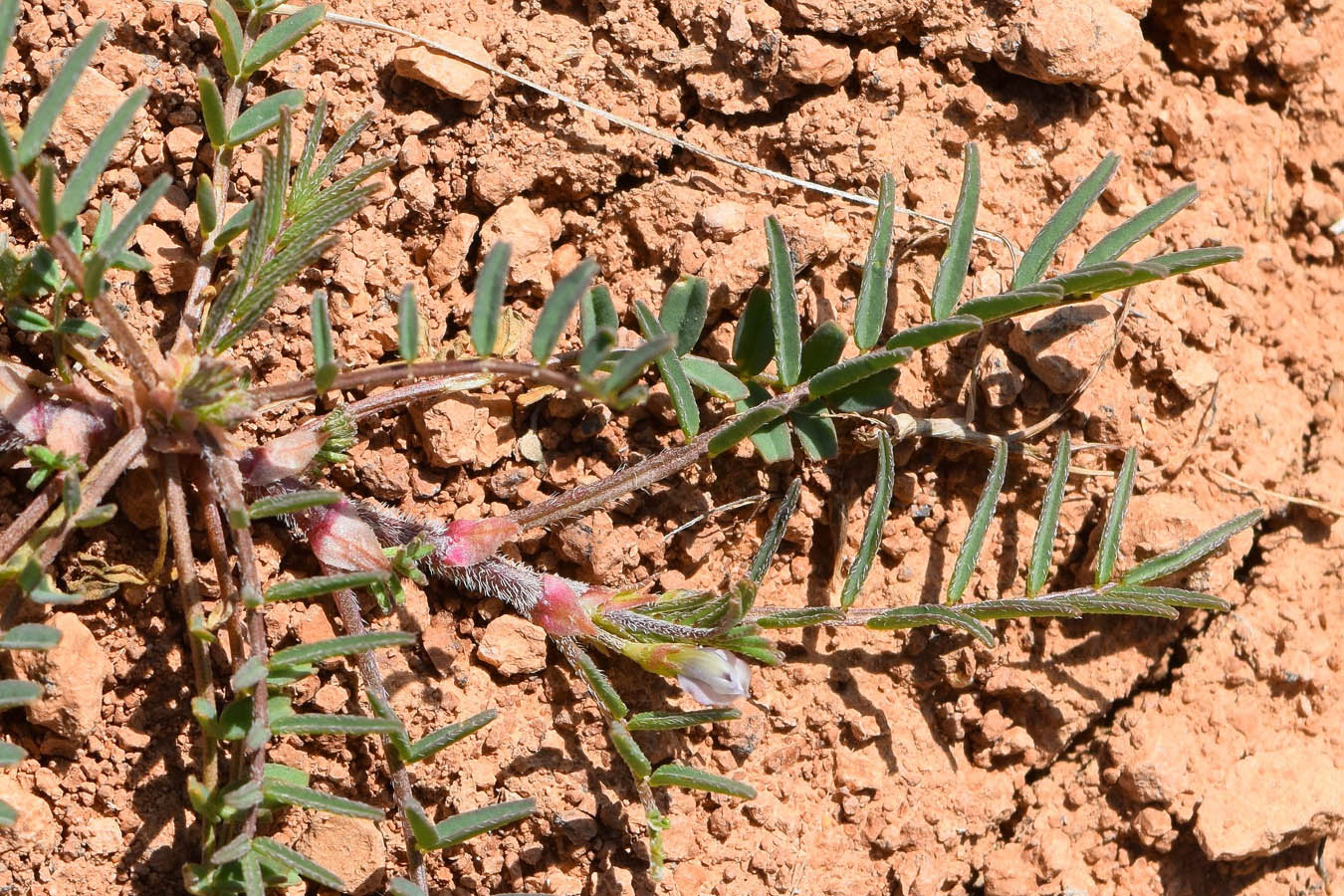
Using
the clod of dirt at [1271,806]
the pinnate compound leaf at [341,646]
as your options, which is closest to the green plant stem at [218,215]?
the pinnate compound leaf at [341,646]

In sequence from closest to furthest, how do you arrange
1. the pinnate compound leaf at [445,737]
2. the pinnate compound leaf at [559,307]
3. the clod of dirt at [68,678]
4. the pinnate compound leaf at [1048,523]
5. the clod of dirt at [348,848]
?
1. the pinnate compound leaf at [559,307]
2. the pinnate compound leaf at [445,737]
3. the clod of dirt at [68,678]
4. the clod of dirt at [348,848]
5. the pinnate compound leaf at [1048,523]

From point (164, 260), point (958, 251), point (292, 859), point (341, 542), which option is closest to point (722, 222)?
point (958, 251)

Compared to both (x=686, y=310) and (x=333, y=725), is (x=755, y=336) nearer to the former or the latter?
(x=686, y=310)

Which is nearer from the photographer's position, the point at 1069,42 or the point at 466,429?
the point at 466,429

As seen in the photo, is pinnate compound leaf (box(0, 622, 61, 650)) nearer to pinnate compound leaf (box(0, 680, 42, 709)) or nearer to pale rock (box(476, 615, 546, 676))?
pinnate compound leaf (box(0, 680, 42, 709))

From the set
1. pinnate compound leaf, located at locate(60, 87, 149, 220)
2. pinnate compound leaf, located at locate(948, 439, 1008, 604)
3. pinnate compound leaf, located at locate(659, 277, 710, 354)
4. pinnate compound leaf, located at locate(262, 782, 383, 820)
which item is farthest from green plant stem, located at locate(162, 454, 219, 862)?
pinnate compound leaf, located at locate(948, 439, 1008, 604)

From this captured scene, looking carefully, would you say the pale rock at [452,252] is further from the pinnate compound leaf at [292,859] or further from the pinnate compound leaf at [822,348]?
the pinnate compound leaf at [292,859]
